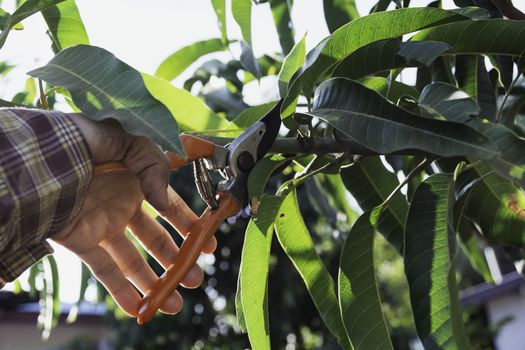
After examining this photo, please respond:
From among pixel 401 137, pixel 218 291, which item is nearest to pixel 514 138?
pixel 401 137

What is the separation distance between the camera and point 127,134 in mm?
762

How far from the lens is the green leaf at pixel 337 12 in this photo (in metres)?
1.27

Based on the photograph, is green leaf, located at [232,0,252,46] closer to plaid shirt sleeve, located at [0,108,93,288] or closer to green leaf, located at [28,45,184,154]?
green leaf, located at [28,45,184,154]

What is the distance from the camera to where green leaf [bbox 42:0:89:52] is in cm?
104

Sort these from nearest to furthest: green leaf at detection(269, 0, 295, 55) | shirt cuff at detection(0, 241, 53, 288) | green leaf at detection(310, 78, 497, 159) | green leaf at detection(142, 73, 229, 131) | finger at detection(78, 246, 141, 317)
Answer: green leaf at detection(310, 78, 497, 159) < shirt cuff at detection(0, 241, 53, 288) < finger at detection(78, 246, 141, 317) < green leaf at detection(142, 73, 229, 131) < green leaf at detection(269, 0, 295, 55)

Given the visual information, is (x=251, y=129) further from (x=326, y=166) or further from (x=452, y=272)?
(x=452, y=272)

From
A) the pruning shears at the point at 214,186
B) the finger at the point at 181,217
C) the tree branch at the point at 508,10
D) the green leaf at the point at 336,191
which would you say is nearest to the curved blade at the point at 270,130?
the pruning shears at the point at 214,186

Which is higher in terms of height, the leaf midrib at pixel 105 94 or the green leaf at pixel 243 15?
the leaf midrib at pixel 105 94

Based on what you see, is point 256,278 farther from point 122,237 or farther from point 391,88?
point 391,88

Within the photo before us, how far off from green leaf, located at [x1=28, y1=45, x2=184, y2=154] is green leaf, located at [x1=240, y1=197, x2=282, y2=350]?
0.29 metres

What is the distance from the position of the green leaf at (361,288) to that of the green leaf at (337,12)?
396mm

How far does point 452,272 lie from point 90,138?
362mm

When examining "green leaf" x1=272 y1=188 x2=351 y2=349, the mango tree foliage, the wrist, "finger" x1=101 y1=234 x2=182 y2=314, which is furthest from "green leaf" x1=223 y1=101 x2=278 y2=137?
the wrist

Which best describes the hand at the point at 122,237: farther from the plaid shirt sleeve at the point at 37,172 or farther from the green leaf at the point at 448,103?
the green leaf at the point at 448,103
